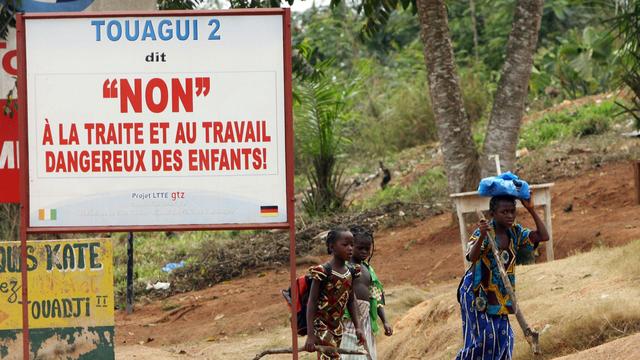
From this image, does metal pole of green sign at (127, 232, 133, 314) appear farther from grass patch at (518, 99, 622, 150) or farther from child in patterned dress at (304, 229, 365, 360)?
grass patch at (518, 99, 622, 150)

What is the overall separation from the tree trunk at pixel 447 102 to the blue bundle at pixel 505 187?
6692 mm

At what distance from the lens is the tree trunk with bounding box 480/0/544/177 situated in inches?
537

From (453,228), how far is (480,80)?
9.66 meters

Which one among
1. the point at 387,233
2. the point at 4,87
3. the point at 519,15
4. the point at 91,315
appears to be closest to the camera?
the point at 91,315

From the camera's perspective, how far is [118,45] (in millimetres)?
7059

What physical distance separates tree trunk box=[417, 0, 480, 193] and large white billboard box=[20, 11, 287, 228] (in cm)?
694

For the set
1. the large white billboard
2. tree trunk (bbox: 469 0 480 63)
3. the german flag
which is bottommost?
the german flag

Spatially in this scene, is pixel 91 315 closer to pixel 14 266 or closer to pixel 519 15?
pixel 14 266

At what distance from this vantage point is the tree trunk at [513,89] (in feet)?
44.7

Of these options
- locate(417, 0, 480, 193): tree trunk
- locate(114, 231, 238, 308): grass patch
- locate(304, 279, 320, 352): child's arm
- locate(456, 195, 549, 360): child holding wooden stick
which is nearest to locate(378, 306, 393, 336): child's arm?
locate(304, 279, 320, 352): child's arm

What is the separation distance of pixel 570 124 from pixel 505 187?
12.8 meters

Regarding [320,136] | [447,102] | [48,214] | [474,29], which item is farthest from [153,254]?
[474,29]

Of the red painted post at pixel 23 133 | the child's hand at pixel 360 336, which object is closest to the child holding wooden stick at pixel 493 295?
the child's hand at pixel 360 336

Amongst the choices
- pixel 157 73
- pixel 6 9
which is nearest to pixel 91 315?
pixel 157 73
